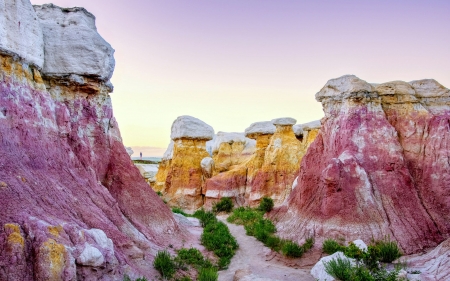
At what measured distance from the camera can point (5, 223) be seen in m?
6.59

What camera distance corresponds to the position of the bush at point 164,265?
925 centimetres

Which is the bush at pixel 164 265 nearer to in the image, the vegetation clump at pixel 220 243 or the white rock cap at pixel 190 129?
the vegetation clump at pixel 220 243

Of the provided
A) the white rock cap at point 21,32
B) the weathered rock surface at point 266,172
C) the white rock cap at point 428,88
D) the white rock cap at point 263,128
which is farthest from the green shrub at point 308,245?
the white rock cap at point 263,128

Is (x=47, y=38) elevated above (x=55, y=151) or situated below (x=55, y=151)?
above

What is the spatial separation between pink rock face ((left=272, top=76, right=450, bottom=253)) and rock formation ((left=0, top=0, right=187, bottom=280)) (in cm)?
519

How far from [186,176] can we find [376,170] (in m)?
14.0

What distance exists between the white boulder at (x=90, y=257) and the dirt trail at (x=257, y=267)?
13.7 ft

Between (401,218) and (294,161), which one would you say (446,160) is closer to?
(401,218)

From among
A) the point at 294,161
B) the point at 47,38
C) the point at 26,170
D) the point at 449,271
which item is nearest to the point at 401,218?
the point at 449,271

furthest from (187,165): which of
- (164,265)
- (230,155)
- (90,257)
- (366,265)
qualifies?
(90,257)

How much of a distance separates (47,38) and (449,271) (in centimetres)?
1185

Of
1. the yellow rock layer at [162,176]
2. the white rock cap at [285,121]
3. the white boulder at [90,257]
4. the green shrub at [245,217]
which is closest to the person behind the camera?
the white boulder at [90,257]

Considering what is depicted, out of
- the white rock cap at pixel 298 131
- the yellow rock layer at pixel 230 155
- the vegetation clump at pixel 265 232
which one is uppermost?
the white rock cap at pixel 298 131

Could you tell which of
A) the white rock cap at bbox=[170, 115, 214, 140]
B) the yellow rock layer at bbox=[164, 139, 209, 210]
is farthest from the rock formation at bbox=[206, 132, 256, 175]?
the white rock cap at bbox=[170, 115, 214, 140]
